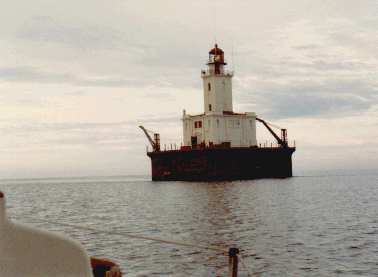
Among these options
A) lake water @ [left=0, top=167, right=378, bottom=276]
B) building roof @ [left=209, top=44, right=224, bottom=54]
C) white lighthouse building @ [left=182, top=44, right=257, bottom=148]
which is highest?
building roof @ [left=209, top=44, right=224, bottom=54]

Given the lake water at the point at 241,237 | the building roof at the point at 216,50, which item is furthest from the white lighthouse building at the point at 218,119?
the lake water at the point at 241,237

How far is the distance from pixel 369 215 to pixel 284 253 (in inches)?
712

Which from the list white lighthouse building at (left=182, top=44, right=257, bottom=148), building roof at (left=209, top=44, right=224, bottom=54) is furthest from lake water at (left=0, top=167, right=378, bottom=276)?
building roof at (left=209, top=44, right=224, bottom=54)

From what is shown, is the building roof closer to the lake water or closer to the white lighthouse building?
the white lighthouse building

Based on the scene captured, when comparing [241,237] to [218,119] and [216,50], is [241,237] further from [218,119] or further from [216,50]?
[216,50]

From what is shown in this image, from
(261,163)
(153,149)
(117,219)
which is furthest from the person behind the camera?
(153,149)

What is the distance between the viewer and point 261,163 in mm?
80562

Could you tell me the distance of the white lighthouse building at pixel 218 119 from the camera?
8140 centimetres

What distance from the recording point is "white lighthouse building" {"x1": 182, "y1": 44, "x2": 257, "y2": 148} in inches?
3205

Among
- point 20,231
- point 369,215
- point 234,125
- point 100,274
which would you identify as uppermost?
point 234,125

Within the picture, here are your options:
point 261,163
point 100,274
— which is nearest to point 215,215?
point 100,274

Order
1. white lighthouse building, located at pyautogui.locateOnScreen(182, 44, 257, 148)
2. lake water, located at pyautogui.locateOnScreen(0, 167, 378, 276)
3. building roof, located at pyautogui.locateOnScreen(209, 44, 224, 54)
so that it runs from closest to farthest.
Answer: lake water, located at pyautogui.locateOnScreen(0, 167, 378, 276) → white lighthouse building, located at pyautogui.locateOnScreen(182, 44, 257, 148) → building roof, located at pyautogui.locateOnScreen(209, 44, 224, 54)

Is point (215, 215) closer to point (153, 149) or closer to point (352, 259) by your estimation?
point (352, 259)

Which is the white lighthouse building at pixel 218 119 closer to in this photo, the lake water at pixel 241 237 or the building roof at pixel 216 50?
the building roof at pixel 216 50
